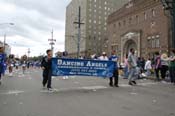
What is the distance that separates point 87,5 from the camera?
396ft

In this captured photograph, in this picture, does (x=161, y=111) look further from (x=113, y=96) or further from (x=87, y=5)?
(x=87, y=5)

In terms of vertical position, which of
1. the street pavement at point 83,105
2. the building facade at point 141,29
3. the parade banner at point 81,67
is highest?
the building facade at point 141,29

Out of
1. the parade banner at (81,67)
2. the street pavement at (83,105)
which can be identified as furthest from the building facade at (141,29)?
the street pavement at (83,105)

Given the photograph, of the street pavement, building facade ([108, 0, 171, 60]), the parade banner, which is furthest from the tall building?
the street pavement

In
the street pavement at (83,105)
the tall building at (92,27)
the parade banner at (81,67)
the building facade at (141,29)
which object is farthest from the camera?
the tall building at (92,27)

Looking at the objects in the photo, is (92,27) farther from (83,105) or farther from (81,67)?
(83,105)

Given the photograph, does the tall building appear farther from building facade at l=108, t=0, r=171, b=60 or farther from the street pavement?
the street pavement

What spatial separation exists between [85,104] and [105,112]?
1304mm

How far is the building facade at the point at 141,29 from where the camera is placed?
2254 inches

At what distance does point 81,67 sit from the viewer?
14320 mm

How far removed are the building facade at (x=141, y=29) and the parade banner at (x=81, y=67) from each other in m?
37.1

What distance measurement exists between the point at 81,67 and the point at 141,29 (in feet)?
172

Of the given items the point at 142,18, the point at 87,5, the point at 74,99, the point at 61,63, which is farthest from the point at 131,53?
the point at 87,5

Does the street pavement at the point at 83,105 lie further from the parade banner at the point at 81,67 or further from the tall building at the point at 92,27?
the tall building at the point at 92,27
